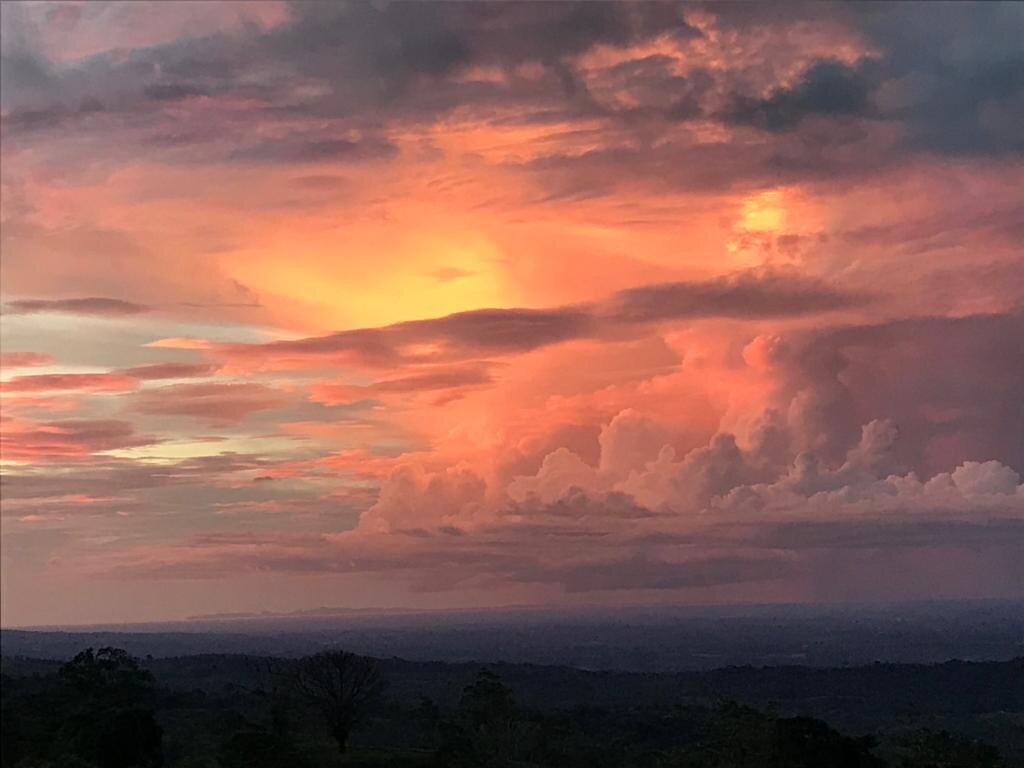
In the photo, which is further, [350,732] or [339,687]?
[350,732]

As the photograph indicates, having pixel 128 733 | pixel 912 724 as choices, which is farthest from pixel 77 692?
pixel 912 724

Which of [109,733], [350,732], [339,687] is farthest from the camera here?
[350,732]

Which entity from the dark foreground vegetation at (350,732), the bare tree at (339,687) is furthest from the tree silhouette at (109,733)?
the bare tree at (339,687)

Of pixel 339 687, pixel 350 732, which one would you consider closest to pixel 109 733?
pixel 339 687

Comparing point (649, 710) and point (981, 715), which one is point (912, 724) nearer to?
point (981, 715)

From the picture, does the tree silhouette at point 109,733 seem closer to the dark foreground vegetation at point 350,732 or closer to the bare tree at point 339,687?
the dark foreground vegetation at point 350,732

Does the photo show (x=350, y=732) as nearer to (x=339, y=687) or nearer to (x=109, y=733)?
(x=339, y=687)

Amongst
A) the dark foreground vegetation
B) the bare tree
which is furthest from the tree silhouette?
the bare tree

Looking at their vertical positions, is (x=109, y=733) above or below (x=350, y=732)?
above

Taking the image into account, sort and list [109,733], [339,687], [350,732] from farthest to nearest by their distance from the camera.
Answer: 1. [350,732]
2. [339,687]
3. [109,733]
